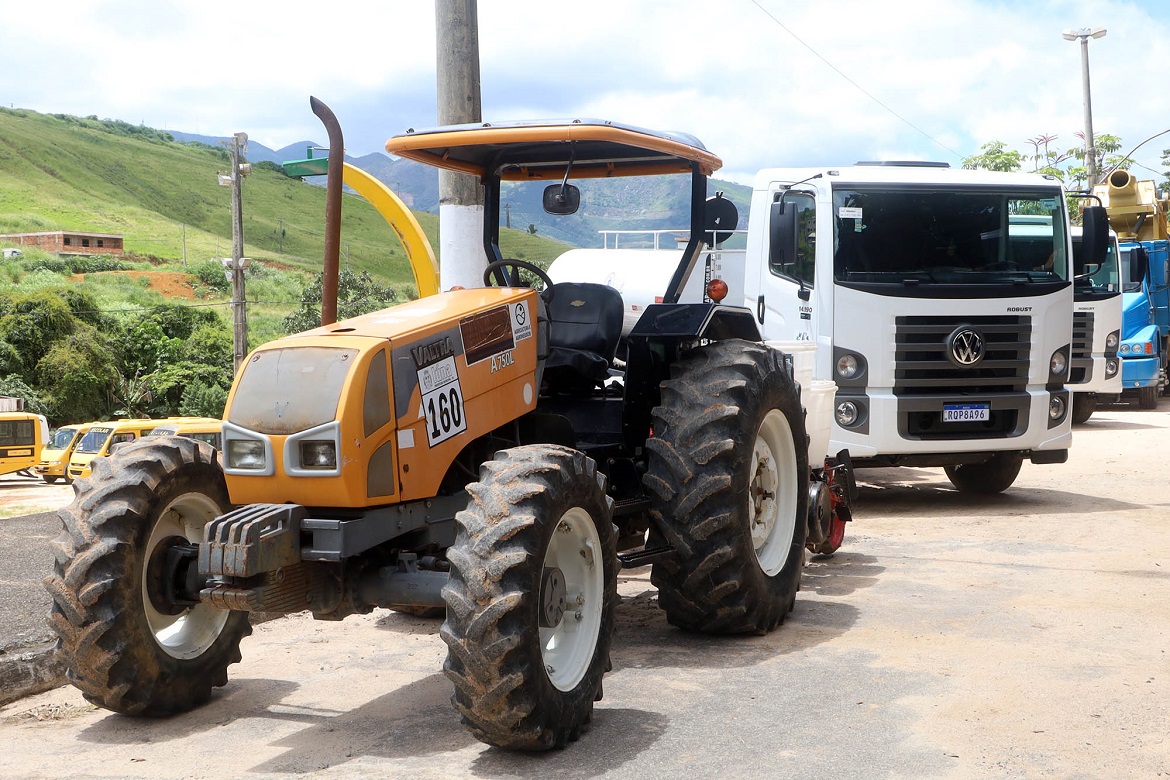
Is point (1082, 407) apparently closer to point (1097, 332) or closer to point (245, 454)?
point (1097, 332)

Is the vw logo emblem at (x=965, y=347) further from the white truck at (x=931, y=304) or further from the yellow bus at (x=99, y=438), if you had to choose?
the yellow bus at (x=99, y=438)

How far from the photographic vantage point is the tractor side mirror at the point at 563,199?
21.6 feet

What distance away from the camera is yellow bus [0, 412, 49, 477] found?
35250mm

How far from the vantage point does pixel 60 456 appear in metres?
33.6

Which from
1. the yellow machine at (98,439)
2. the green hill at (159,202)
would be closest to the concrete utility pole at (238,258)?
the yellow machine at (98,439)

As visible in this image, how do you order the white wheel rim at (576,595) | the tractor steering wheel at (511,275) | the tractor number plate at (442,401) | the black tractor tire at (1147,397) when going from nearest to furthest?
the white wheel rim at (576,595) → the tractor number plate at (442,401) → the tractor steering wheel at (511,275) → the black tractor tire at (1147,397)

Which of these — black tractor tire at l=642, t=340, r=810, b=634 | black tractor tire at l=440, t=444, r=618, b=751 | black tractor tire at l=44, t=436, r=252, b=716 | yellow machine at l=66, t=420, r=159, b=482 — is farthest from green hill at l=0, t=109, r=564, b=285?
black tractor tire at l=440, t=444, r=618, b=751

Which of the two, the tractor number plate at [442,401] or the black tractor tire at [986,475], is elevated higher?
the tractor number plate at [442,401]

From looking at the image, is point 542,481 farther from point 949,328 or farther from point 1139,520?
point 1139,520

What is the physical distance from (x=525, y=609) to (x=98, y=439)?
3134cm

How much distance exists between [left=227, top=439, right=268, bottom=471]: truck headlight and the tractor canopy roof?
6.93 feet

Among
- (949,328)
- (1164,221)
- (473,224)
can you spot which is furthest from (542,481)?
(1164,221)

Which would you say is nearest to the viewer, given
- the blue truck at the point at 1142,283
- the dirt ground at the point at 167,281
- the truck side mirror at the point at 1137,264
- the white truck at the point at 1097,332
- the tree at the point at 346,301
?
the truck side mirror at the point at 1137,264

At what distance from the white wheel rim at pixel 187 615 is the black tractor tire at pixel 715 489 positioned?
6.93ft
